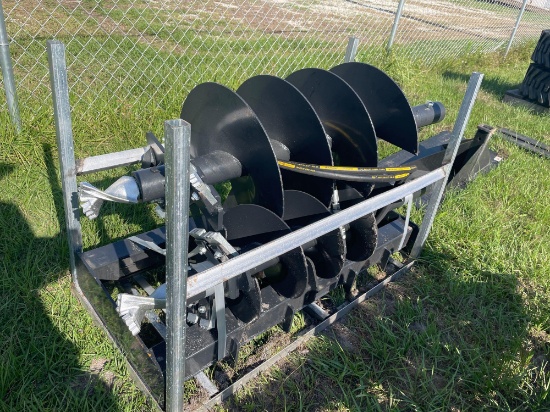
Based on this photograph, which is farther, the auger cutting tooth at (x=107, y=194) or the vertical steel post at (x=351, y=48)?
the vertical steel post at (x=351, y=48)

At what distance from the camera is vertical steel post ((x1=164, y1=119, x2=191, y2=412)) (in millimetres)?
1184

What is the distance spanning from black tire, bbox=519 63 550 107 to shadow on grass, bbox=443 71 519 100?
44cm

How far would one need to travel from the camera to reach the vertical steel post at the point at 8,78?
121 inches

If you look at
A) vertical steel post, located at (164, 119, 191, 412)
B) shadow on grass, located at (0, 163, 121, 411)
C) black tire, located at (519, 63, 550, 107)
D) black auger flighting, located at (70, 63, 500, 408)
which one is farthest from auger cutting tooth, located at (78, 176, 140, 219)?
black tire, located at (519, 63, 550, 107)

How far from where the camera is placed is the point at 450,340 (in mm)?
2516

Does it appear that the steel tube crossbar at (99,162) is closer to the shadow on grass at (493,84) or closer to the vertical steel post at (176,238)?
the vertical steel post at (176,238)

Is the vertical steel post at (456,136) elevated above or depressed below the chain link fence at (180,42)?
above

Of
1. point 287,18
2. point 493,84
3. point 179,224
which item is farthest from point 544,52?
point 179,224

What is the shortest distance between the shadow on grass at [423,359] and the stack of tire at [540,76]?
4.44 m

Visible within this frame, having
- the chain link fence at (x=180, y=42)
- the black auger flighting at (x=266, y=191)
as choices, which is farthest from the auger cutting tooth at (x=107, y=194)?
the chain link fence at (x=180, y=42)

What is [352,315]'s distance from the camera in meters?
2.59

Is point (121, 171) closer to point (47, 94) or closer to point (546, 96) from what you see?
point (47, 94)

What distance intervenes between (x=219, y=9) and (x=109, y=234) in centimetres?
610

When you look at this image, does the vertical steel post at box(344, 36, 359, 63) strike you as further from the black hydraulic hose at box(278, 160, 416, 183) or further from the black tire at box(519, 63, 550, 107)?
the black tire at box(519, 63, 550, 107)
